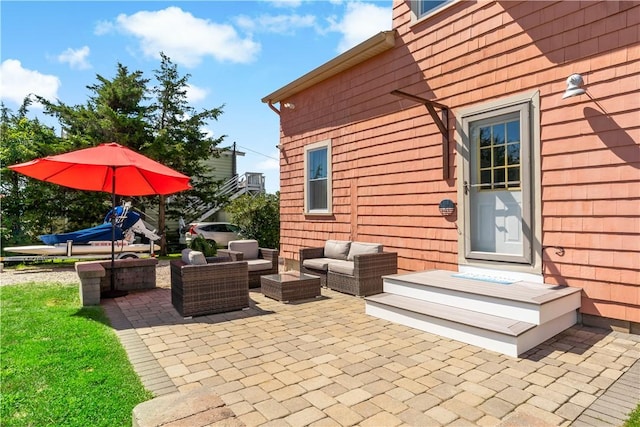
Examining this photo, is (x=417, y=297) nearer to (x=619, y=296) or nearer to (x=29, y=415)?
(x=619, y=296)

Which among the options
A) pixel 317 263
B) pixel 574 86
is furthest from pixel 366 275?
pixel 574 86

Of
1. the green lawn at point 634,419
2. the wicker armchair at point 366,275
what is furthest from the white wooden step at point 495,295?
the green lawn at point 634,419

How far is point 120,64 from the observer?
13.2 meters

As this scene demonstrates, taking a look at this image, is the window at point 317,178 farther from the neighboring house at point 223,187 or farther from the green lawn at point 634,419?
the neighboring house at point 223,187

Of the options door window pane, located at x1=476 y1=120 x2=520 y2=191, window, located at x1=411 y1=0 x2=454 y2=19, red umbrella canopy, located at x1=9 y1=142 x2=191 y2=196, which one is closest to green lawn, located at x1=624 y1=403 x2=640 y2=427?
door window pane, located at x1=476 y1=120 x2=520 y2=191

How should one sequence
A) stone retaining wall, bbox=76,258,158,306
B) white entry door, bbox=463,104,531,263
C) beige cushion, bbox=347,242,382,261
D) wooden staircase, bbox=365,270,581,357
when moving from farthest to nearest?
beige cushion, bbox=347,242,382,261
stone retaining wall, bbox=76,258,158,306
white entry door, bbox=463,104,531,263
wooden staircase, bbox=365,270,581,357

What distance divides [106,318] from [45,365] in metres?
1.55

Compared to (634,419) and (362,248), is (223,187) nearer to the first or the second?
(362,248)

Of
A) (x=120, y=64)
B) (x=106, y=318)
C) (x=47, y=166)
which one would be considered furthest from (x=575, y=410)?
(x=120, y=64)

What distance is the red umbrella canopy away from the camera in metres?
4.64

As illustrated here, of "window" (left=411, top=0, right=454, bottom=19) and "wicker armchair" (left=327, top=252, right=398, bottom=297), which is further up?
"window" (left=411, top=0, right=454, bottom=19)

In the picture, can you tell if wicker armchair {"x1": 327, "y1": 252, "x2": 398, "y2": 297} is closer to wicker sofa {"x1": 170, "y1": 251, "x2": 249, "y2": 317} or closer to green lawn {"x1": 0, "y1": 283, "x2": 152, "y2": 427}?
wicker sofa {"x1": 170, "y1": 251, "x2": 249, "y2": 317}

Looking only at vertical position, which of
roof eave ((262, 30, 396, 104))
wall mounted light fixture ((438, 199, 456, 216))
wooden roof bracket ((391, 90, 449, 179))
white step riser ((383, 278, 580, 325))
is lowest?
white step riser ((383, 278, 580, 325))

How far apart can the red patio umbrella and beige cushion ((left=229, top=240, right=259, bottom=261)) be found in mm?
1365
